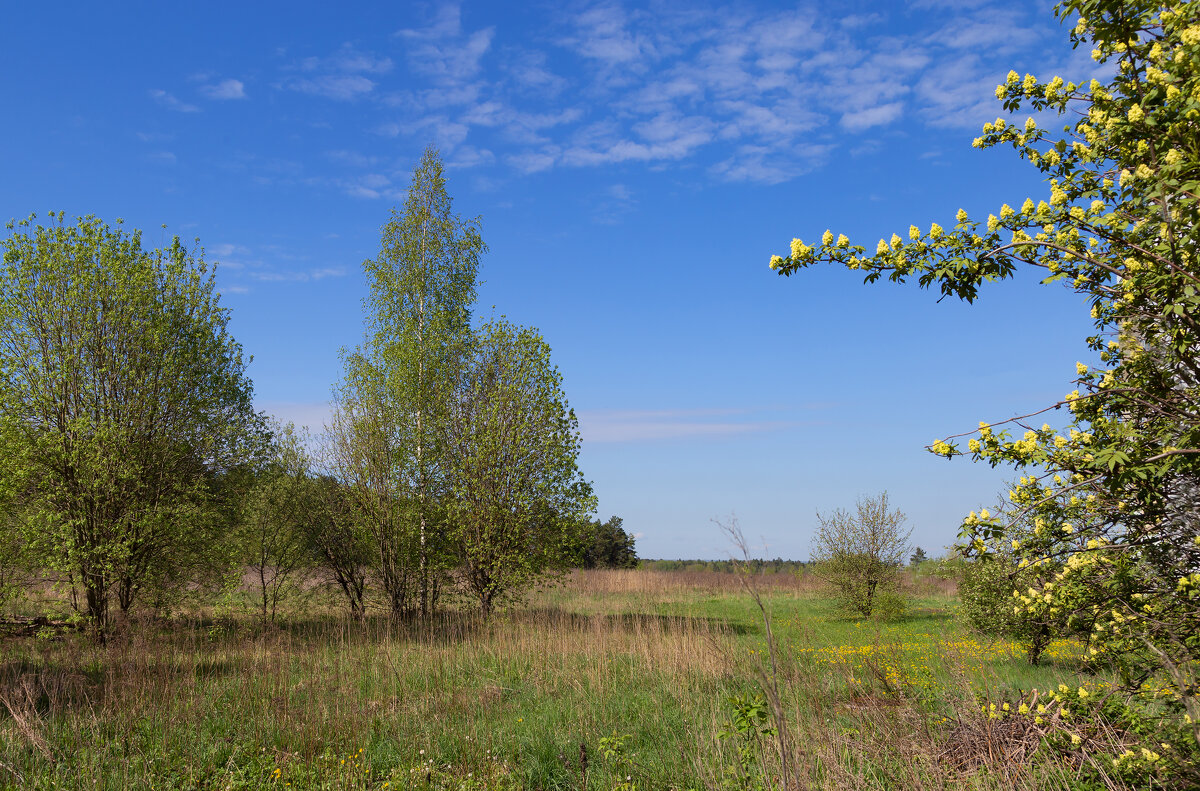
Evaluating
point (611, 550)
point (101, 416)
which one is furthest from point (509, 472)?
point (611, 550)

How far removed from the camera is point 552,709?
7879mm

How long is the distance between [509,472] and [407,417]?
3.82 m

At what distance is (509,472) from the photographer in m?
16.2

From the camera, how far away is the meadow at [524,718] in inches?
201

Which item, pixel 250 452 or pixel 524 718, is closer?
pixel 524 718

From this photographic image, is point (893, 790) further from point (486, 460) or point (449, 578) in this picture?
point (449, 578)

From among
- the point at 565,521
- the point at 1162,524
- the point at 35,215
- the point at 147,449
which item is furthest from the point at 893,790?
the point at 35,215

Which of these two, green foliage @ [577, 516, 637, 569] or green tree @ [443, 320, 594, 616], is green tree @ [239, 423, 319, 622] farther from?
green foliage @ [577, 516, 637, 569]

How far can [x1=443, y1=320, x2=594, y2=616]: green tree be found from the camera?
→ 15.9 metres

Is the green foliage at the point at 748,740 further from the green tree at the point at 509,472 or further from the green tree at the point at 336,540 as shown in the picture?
the green tree at the point at 336,540

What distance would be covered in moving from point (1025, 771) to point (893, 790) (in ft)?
3.02

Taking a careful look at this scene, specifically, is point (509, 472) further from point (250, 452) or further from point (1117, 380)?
point (1117, 380)

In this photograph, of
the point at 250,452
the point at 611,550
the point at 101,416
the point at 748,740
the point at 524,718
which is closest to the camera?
the point at 748,740

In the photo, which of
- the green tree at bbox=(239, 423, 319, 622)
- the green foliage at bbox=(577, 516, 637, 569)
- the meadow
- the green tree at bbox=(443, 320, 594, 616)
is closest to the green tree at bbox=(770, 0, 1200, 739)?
the meadow
